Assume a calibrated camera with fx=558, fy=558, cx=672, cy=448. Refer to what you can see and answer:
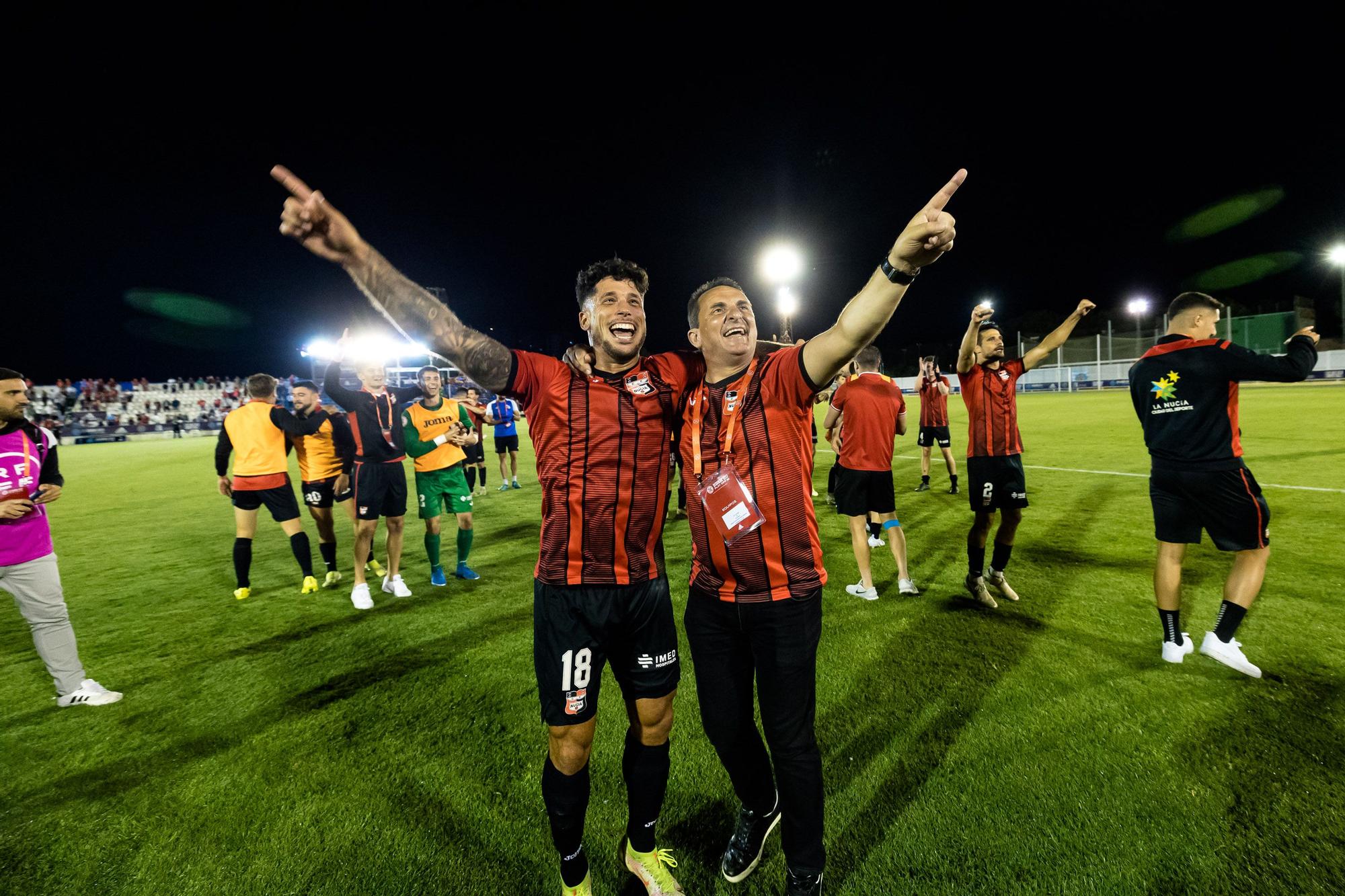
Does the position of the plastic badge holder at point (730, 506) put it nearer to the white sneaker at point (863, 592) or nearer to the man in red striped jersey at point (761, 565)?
the man in red striped jersey at point (761, 565)

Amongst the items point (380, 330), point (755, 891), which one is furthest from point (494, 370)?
point (755, 891)

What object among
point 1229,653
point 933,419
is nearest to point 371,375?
point 1229,653

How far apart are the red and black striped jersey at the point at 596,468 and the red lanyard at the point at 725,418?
16 cm

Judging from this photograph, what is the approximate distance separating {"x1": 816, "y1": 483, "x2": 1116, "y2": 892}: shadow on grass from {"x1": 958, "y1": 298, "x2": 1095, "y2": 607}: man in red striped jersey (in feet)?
1.40

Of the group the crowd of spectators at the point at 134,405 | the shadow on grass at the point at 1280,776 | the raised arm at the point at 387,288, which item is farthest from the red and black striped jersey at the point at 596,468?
the crowd of spectators at the point at 134,405

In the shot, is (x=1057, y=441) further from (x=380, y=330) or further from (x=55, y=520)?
(x=55, y=520)

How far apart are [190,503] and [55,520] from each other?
2086 mm

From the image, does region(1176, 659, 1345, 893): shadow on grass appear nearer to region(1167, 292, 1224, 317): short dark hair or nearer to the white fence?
region(1167, 292, 1224, 317): short dark hair

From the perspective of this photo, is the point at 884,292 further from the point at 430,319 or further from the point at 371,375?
the point at 371,375

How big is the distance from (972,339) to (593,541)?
4128 mm

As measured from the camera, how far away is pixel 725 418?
7.14ft

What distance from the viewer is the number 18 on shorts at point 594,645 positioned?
219cm

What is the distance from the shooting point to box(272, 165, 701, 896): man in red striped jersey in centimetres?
219

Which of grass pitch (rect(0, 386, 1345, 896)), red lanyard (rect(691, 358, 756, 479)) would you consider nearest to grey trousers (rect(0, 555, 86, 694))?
grass pitch (rect(0, 386, 1345, 896))
